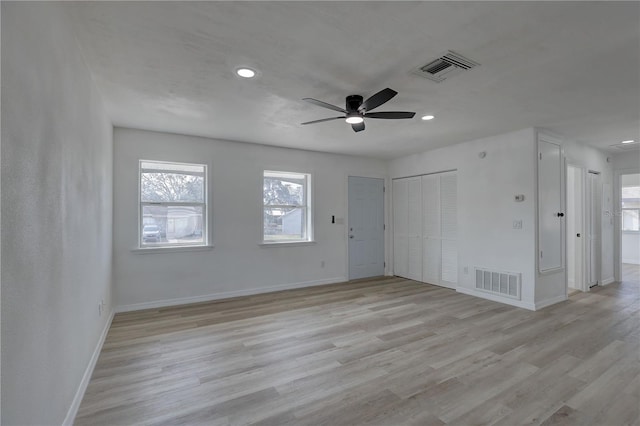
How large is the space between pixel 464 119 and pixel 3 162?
432cm

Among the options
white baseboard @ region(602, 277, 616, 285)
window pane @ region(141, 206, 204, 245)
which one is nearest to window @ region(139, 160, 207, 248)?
window pane @ region(141, 206, 204, 245)

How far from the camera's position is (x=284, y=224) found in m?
5.59

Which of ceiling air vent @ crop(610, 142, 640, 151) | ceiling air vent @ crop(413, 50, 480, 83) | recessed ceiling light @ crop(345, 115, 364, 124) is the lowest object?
recessed ceiling light @ crop(345, 115, 364, 124)

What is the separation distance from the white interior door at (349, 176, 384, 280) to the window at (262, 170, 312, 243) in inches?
40.5

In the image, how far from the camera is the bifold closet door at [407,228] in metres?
6.13

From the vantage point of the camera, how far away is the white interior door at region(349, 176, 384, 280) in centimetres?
627

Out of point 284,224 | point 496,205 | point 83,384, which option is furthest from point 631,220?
point 83,384

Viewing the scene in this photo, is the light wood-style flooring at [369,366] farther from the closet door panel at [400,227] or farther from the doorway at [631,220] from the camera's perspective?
the doorway at [631,220]

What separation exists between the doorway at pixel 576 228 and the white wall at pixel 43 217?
6995 mm

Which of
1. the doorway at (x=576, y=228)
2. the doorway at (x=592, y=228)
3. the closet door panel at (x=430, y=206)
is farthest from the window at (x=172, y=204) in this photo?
the doorway at (x=592, y=228)

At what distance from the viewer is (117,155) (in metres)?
4.19

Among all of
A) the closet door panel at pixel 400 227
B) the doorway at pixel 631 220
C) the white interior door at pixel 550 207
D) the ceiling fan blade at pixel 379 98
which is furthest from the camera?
the doorway at pixel 631 220

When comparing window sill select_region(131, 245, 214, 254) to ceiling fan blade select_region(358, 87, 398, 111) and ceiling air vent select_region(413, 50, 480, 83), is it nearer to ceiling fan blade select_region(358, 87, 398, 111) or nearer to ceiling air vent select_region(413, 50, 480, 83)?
ceiling fan blade select_region(358, 87, 398, 111)

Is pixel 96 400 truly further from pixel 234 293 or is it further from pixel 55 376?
pixel 234 293
